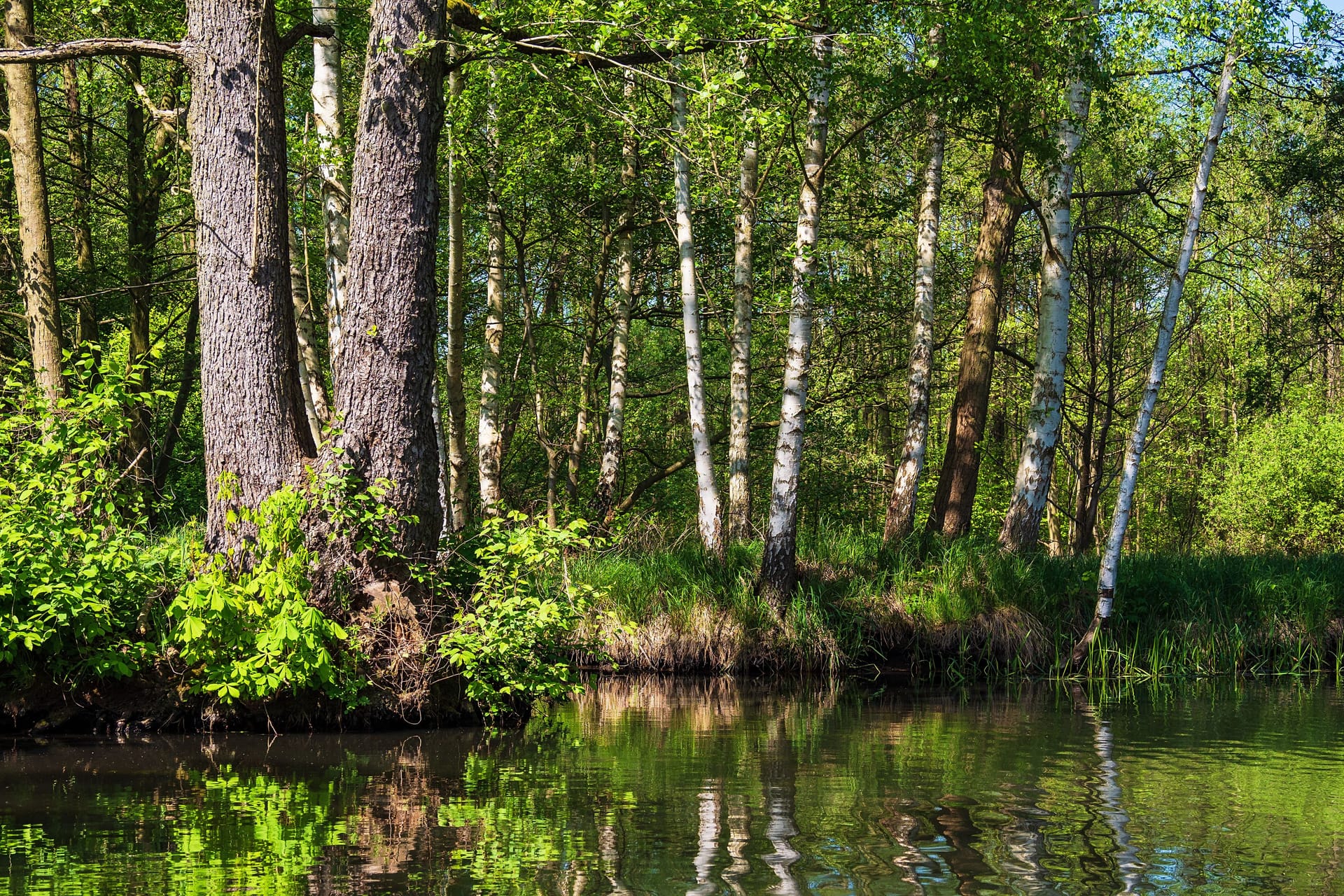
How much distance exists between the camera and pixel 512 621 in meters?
8.15

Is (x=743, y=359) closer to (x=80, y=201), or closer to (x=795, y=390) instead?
(x=795, y=390)

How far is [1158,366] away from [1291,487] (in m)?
17.6

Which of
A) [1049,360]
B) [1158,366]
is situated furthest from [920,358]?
[1158,366]

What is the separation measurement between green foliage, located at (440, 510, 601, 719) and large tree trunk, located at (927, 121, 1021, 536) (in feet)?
25.9

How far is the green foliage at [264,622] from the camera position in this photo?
7.62 m

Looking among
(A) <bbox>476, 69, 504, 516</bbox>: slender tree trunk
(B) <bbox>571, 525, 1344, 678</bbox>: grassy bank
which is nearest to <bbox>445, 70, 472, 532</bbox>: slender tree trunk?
(A) <bbox>476, 69, 504, 516</bbox>: slender tree trunk

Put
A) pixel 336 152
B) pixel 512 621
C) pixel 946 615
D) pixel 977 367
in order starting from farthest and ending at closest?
pixel 977 367
pixel 946 615
pixel 336 152
pixel 512 621

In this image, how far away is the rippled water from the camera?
4.74 meters

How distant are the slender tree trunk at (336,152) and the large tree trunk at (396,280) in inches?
141

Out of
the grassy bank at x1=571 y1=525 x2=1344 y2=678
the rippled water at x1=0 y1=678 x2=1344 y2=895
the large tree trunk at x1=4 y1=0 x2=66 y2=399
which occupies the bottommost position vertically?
the rippled water at x1=0 y1=678 x2=1344 y2=895

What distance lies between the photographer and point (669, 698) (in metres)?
10.9

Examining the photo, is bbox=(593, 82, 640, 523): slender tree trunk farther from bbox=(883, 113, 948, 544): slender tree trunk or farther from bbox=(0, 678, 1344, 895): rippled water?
bbox=(0, 678, 1344, 895): rippled water

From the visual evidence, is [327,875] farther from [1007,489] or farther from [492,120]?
[1007,489]

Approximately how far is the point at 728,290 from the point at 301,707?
1213cm
